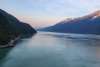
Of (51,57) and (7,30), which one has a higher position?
(7,30)

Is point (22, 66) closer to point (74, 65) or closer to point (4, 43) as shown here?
point (74, 65)

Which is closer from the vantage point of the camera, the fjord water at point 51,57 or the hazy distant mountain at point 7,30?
the fjord water at point 51,57

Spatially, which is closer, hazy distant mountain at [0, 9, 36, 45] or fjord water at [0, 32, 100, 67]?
fjord water at [0, 32, 100, 67]

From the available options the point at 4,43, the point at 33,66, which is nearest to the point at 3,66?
the point at 33,66

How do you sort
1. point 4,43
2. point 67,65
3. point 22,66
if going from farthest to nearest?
point 4,43 → point 67,65 → point 22,66

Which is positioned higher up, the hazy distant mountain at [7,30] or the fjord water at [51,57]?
the hazy distant mountain at [7,30]

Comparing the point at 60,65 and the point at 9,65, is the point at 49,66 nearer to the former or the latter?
the point at 60,65

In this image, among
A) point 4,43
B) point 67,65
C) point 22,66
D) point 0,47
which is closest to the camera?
point 22,66

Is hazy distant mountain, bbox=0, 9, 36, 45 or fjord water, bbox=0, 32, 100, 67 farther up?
hazy distant mountain, bbox=0, 9, 36, 45

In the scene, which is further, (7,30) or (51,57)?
(7,30)

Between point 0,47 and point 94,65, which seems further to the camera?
point 0,47
